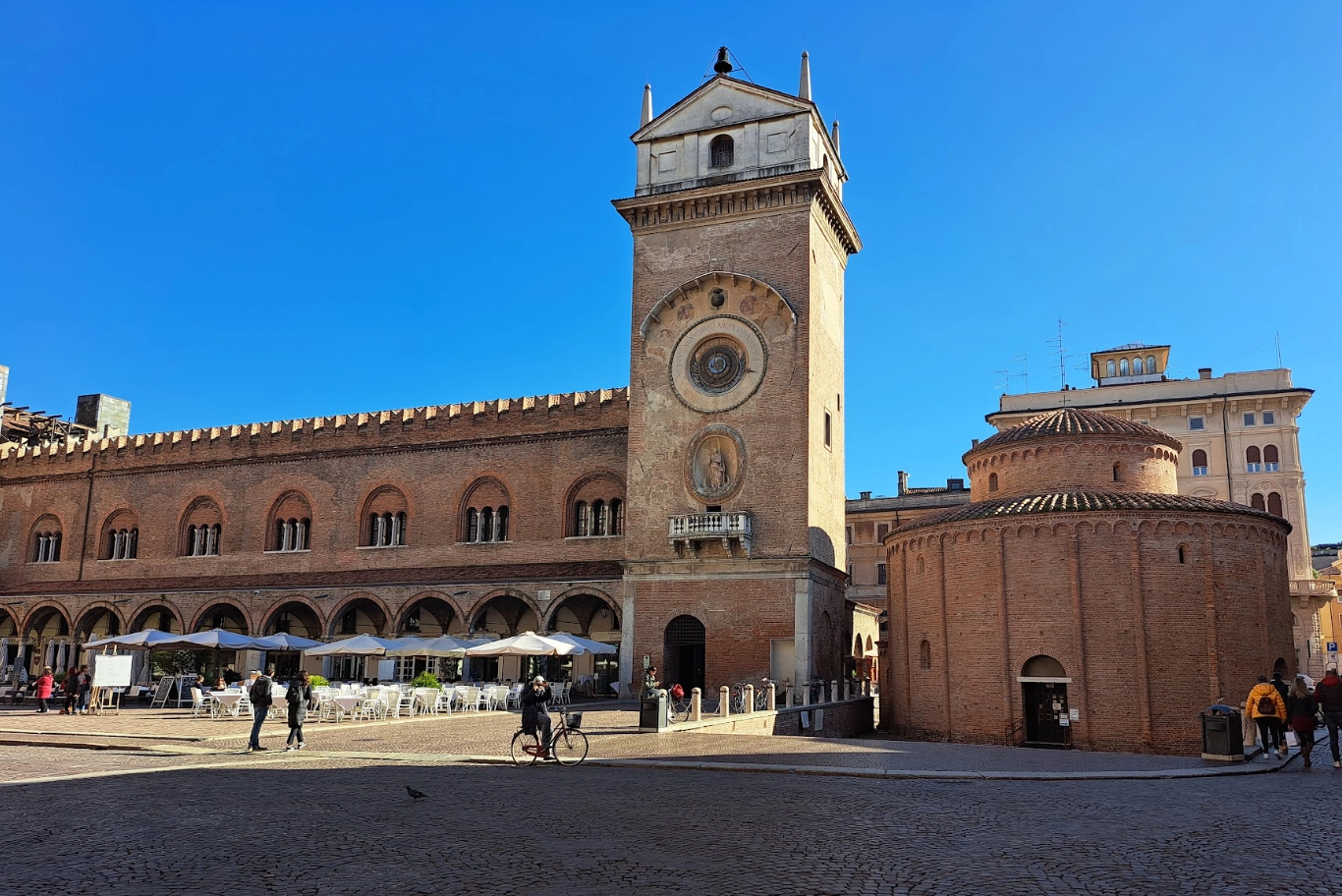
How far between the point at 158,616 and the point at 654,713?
101 feet

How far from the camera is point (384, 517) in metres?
40.5

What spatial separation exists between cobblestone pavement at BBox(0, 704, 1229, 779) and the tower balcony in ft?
28.5

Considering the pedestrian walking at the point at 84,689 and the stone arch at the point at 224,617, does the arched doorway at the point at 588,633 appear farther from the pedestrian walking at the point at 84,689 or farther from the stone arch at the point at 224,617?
the pedestrian walking at the point at 84,689

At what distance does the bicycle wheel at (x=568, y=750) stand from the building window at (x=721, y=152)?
2285cm

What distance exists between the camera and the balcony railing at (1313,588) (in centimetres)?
4550

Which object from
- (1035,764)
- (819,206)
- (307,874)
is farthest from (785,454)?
(307,874)

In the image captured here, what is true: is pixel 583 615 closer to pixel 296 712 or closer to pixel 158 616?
pixel 158 616

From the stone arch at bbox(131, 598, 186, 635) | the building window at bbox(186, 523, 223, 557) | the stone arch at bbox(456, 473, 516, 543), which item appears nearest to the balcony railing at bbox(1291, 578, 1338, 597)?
the stone arch at bbox(456, 473, 516, 543)

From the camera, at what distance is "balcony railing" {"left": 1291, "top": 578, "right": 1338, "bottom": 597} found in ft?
149

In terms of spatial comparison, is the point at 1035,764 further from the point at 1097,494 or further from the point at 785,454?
the point at 785,454

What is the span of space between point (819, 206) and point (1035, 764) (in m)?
21.8

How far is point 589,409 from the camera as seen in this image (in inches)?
1484

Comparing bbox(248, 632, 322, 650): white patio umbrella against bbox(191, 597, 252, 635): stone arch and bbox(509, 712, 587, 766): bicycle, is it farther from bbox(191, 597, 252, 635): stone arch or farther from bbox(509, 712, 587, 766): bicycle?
bbox(509, 712, 587, 766): bicycle

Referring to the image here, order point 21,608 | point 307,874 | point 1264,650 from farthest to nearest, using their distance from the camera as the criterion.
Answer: point 21,608 < point 1264,650 < point 307,874
